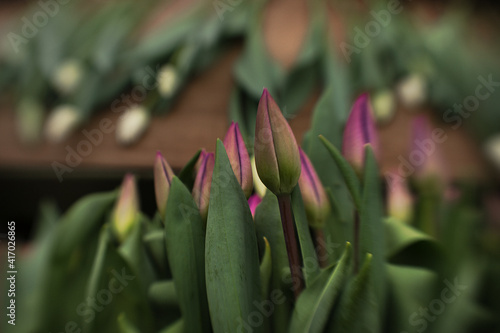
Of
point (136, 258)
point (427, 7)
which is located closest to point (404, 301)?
point (136, 258)

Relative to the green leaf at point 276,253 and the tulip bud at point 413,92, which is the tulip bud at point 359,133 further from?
the tulip bud at point 413,92

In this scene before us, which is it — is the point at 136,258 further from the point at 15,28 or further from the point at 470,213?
the point at 15,28

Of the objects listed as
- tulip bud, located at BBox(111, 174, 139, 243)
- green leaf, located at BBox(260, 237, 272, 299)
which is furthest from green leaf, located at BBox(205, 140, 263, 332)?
tulip bud, located at BBox(111, 174, 139, 243)

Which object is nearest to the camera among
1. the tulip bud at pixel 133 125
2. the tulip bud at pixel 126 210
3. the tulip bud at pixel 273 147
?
the tulip bud at pixel 273 147

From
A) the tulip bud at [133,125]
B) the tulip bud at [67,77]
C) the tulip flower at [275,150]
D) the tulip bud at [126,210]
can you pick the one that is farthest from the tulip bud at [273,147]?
the tulip bud at [67,77]

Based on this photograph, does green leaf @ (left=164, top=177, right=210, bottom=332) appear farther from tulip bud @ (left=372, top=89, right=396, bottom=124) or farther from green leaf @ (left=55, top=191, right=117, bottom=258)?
tulip bud @ (left=372, top=89, right=396, bottom=124)

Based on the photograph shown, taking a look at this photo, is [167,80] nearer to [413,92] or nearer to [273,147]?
[413,92]

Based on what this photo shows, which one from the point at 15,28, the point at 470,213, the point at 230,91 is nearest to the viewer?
the point at 470,213
